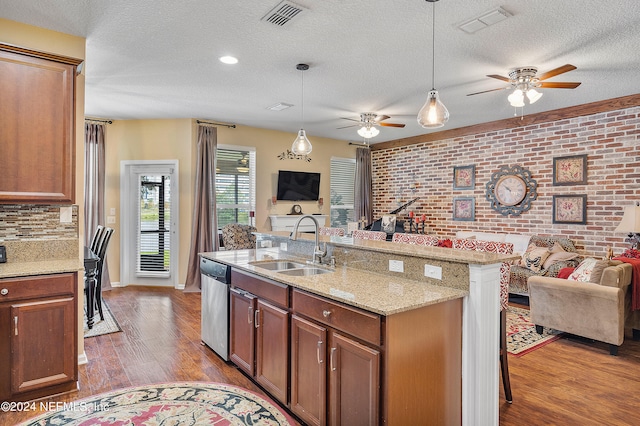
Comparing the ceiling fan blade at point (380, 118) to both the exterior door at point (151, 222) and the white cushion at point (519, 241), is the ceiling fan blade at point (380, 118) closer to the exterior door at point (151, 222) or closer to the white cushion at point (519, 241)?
the white cushion at point (519, 241)

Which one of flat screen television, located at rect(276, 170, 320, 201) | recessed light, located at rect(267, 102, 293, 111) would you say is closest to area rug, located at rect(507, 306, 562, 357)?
recessed light, located at rect(267, 102, 293, 111)

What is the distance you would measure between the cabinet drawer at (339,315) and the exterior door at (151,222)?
4.48m

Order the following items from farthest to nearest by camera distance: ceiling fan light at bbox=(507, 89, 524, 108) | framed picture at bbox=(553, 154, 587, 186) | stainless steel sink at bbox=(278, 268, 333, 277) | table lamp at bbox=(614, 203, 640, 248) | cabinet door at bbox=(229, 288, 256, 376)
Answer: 1. framed picture at bbox=(553, 154, 587, 186)
2. table lamp at bbox=(614, 203, 640, 248)
3. ceiling fan light at bbox=(507, 89, 524, 108)
4. stainless steel sink at bbox=(278, 268, 333, 277)
5. cabinet door at bbox=(229, 288, 256, 376)

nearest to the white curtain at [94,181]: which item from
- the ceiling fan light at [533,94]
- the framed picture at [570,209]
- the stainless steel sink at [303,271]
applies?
the stainless steel sink at [303,271]

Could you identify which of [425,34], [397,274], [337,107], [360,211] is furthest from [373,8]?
[360,211]

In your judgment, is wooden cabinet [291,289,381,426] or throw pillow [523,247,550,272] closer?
wooden cabinet [291,289,381,426]

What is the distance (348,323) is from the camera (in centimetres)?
198

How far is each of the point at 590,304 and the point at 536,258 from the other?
5.42ft

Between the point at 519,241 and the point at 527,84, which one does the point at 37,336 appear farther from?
the point at 519,241

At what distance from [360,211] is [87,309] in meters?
5.47

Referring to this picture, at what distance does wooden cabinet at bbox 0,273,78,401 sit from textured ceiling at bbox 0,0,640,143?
203 cm

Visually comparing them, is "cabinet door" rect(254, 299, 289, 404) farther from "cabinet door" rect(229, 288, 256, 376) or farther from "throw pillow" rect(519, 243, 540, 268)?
"throw pillow" rect(519, 243, 540, 268)

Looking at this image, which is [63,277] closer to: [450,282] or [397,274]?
[397,274]

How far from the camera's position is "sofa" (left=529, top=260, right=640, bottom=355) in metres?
3.44
